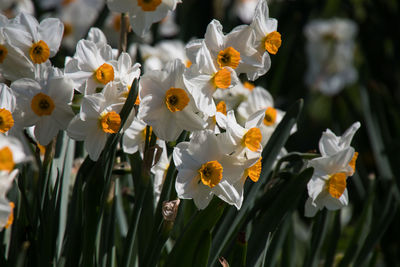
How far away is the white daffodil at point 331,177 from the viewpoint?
0.91 meters

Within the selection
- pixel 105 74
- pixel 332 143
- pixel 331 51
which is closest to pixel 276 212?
pixel 332 143

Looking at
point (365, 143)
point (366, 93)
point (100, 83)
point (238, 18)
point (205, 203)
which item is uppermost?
point (100, 83)

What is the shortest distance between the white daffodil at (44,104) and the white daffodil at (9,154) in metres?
0.19

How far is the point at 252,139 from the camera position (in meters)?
0.78

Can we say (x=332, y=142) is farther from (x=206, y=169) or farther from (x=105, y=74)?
(x=105, y=74)

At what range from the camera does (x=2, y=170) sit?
0.61 m

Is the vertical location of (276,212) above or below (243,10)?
above

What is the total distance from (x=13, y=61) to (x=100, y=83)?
152mm

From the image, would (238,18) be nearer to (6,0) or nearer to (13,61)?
(6,0)

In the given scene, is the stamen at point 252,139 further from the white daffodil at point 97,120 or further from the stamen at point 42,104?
the stamen at point 42,104

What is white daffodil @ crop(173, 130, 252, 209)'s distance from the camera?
2.51 feet

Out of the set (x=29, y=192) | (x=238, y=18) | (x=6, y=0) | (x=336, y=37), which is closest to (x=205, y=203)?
(x=29, y=192)

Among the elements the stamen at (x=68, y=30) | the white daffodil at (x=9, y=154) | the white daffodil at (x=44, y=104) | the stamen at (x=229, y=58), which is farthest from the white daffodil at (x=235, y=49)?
the stamen at (x=68, y=30)

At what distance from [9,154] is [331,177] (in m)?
0.57
